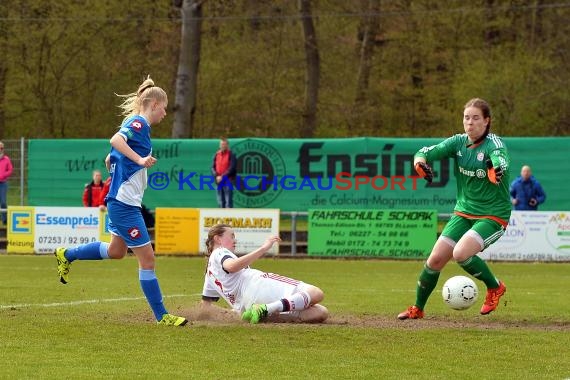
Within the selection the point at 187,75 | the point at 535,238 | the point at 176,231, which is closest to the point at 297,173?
the point at 176,231

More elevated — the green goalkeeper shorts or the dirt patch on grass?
the green goalkeeper shorts

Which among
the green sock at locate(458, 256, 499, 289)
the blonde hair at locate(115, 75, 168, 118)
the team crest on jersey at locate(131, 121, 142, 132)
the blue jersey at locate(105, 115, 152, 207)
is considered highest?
the blonde hair at locate(115, 75, 168, 118)

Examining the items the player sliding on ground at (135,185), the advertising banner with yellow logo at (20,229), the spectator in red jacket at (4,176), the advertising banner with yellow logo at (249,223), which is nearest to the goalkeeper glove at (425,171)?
the player sliding on ground at (135,185)

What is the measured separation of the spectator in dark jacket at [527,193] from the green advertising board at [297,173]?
94 centimetres

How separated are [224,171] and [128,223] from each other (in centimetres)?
1457

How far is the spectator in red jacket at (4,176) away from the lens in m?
24.7

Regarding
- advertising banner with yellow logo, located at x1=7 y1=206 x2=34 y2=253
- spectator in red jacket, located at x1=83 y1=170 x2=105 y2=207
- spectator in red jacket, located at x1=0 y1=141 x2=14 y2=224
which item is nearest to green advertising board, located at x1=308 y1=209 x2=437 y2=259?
spectator in red jacket, located at x1=83 y1=170 x2=105 y2=207

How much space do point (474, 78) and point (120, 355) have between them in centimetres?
2828

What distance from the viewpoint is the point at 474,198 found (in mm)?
10484

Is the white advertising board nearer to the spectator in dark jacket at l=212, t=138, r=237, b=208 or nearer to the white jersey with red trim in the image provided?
the spectator in dark jacket at l=212, t=138, r=237, b=208

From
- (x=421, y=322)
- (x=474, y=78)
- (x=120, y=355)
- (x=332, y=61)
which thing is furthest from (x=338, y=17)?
(x=120, y=355)

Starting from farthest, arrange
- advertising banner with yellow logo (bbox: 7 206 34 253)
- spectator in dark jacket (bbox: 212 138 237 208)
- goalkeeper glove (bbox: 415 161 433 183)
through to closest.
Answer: spectator in dark jacket (bbox: 212 138 237 208), advertising banner with yellow logo (bbox: 7 206 34 253), goalkeeper glove (bbox: 415 161 433 183)

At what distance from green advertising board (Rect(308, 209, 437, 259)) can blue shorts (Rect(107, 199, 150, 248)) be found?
13.5 m

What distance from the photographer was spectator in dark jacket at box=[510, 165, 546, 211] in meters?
22.8
